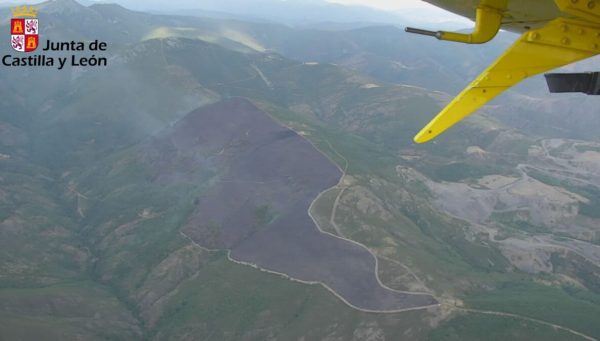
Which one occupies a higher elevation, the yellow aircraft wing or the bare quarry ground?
the yellow aircraft wing

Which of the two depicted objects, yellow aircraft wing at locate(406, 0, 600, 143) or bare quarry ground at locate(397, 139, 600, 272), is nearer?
yellow aircraft wing at locate(406, 0, 600, 143)

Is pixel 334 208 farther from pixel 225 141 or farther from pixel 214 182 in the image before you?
pixel 225 141

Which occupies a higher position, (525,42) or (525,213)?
(525,42)

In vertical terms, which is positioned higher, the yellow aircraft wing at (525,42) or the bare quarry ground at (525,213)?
the yellow aircraft wing at (525,42)

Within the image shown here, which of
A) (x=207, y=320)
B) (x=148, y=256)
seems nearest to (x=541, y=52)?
(x=207, y=320)

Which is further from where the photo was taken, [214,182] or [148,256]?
[214,182]

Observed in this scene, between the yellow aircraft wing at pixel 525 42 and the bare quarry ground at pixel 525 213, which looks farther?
the bare quarry ground at pixel 525 213

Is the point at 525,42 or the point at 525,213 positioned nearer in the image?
the point at 525,42

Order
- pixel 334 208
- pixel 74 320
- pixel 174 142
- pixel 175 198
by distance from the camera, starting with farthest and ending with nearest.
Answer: pixel 174 142
pixel 175 198
pixel 334 208
pixel 74 320
